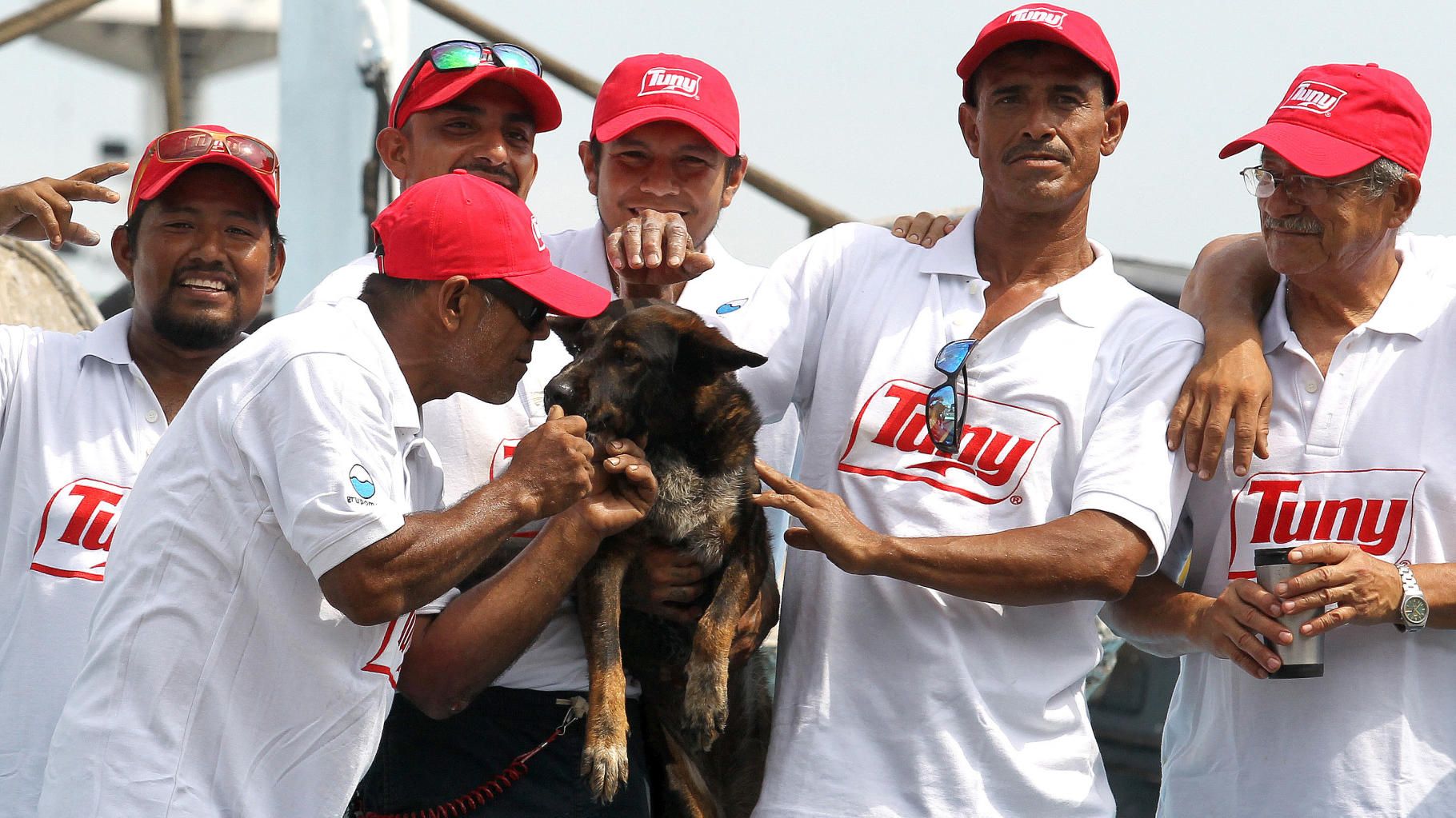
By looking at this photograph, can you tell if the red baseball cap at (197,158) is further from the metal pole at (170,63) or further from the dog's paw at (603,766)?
the metal pole at (170,63)

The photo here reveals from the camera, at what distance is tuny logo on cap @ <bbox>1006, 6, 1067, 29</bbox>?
11.7ft

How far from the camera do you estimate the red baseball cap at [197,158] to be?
12.8 feet

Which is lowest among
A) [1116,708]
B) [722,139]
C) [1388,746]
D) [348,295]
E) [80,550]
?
[1116,708]

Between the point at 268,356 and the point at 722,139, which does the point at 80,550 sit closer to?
the point at 268,356

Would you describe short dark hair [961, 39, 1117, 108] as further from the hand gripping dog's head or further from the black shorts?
the black shorts

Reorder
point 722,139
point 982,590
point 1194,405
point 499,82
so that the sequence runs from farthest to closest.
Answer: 1. point 499,82
2. point 722,139
3. point 1194,405
4. point 982,590

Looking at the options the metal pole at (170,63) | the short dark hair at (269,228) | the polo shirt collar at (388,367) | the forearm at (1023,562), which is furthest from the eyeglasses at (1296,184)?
the metal pole at (170,63)

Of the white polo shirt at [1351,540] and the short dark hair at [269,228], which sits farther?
the short dark hair at [269,228]

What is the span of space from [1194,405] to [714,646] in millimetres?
1407

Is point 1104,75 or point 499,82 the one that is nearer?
point 1104,75

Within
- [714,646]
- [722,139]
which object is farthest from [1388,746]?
[722,139]

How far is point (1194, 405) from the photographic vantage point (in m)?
3.44

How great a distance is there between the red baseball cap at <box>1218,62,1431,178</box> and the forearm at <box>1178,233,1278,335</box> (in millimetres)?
352

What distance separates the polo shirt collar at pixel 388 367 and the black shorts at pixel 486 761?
3.12 feet
